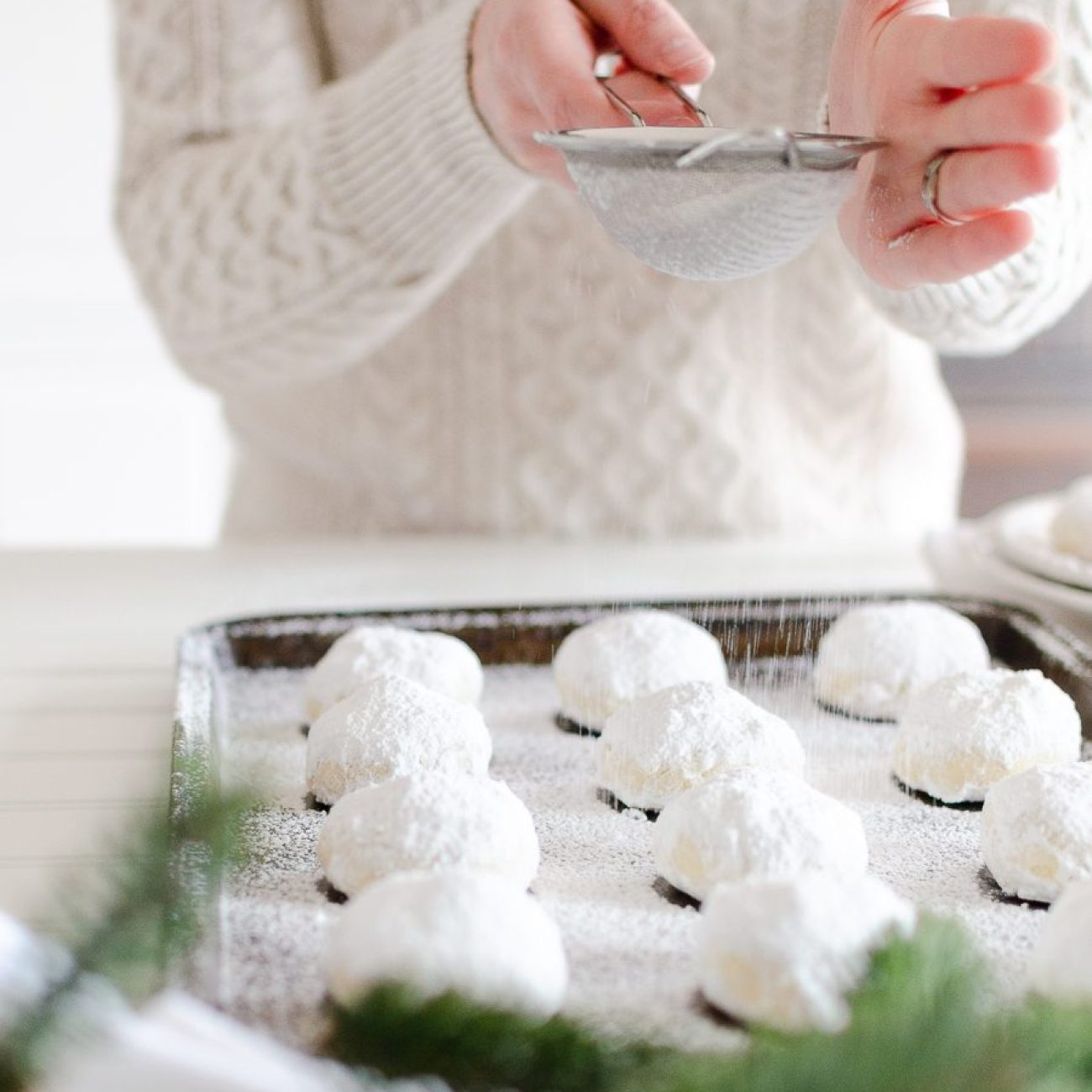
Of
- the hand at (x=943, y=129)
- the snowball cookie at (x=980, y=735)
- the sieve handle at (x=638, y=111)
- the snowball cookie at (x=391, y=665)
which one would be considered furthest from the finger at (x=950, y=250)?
the snowball cookie at (x=391, y=665)

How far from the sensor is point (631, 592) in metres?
1.10

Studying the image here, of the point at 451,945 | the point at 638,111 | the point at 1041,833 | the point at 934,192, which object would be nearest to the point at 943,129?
the point at 934,192

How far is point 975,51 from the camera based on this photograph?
1.99 feet

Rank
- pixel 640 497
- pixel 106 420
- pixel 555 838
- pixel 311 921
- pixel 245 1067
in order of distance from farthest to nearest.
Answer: pixel 106 420
pixel 640 497
pixel 555 838
pixel 311 921
pixel 245 1067

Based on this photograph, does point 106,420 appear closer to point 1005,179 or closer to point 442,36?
point 442,36

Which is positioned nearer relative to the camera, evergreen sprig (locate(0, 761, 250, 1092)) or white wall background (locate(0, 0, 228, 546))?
evergreen sprig (locate(0, 761, 250, 1092))

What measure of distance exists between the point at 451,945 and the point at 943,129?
422 millimetres

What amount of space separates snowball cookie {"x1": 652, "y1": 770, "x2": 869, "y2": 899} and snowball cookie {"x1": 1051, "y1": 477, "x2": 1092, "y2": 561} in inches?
17.4

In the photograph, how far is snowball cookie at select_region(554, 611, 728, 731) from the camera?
2.71 ft

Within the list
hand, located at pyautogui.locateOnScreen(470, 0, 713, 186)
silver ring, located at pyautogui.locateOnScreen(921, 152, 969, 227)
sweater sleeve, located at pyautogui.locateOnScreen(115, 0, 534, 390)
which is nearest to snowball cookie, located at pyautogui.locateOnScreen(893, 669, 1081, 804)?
silver ring, located at pyautogui.locateOnScreen(921, 152, 969, 227)

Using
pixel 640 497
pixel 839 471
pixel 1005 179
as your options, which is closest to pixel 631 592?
pixel 640 497

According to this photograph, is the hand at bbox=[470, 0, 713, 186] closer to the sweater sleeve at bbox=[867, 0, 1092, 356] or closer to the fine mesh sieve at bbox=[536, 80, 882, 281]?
the fine mesh sieve at bbox=[536, 80, 882, 281]

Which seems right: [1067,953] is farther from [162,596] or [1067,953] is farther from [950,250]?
[162,596]

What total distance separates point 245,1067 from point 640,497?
916mm
